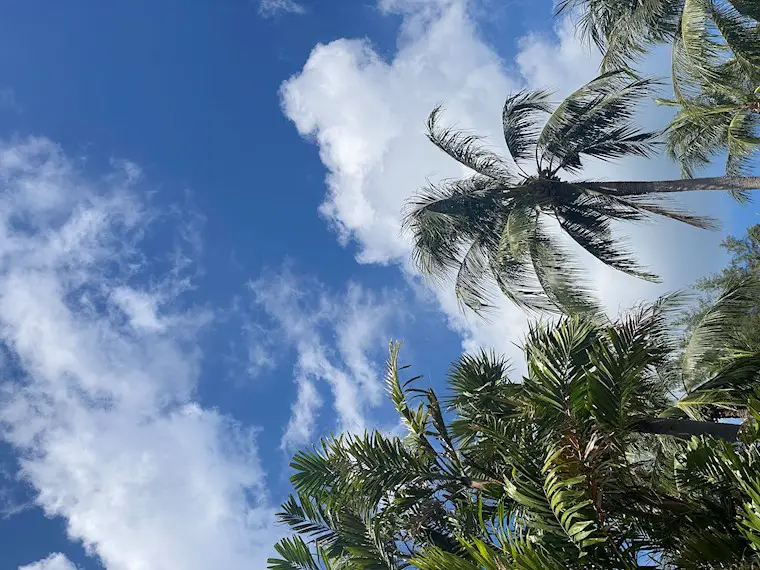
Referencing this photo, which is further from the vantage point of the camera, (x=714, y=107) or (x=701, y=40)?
(x=714, y=107)

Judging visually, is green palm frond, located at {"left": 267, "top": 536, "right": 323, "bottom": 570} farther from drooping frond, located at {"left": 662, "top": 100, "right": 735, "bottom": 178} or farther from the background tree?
drooping frond, located at {"left": 662, "top": 100, "right": 735, "bottom": 178}

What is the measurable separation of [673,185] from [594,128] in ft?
7.93

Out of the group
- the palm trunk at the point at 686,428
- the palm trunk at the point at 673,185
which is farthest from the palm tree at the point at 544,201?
the palm trunk at the point at 686,428

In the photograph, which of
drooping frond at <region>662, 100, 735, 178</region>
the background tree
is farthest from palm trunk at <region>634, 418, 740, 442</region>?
drooping frond at <region>662, 100, 735, 178</region>

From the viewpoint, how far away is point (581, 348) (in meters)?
6.31

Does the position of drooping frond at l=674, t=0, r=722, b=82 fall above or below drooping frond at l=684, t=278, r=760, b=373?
above

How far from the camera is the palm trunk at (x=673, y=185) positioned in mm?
13703

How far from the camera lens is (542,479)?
5180mm

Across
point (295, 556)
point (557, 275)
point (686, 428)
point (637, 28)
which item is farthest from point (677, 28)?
point (295, 556)

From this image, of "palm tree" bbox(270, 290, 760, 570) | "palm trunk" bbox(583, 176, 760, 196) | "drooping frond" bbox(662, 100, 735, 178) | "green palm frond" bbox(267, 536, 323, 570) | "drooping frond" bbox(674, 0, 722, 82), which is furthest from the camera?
"drooping frond" bbox(662, 100, 735, 178)

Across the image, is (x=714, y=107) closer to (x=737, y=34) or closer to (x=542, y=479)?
(x=737, y=34)

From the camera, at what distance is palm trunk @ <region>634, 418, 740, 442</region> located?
7.50 metres

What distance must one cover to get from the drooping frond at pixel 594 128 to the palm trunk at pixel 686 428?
882 cm

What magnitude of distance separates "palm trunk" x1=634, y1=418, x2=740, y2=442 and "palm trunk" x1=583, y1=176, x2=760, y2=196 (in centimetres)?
776
